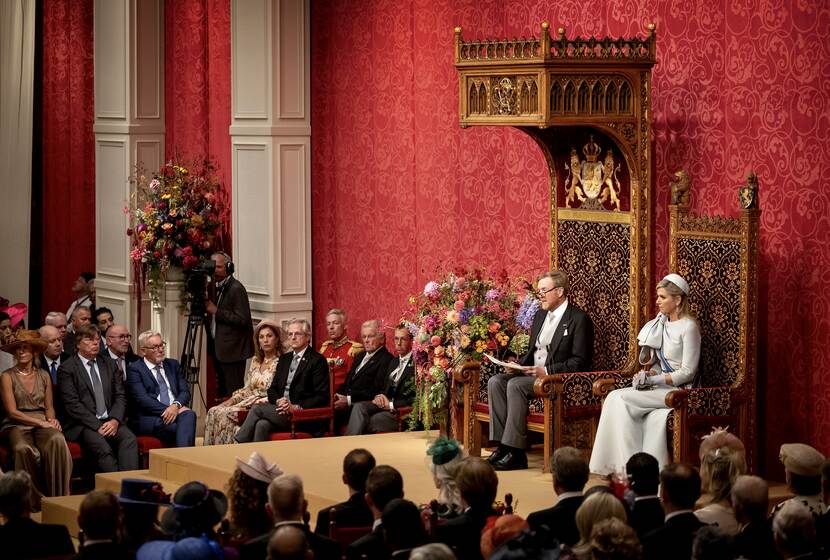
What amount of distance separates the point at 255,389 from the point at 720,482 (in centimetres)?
564

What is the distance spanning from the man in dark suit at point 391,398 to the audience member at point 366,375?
63mm

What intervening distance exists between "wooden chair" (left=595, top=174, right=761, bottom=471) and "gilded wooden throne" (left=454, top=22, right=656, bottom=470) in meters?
0.36

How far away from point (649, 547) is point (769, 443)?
11.5ft

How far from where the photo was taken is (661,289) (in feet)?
29.1

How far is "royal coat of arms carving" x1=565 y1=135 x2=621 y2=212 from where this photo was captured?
32.0 feet

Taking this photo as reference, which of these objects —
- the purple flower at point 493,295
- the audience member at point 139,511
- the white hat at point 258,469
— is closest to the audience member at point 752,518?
the white hat at point 258,469

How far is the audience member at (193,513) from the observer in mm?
5562

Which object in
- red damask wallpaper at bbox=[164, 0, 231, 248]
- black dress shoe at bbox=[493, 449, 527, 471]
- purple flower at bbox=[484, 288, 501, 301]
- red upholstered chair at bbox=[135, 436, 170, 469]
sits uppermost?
red damask wallpaper at bbox=[164, 0, 231, 248]

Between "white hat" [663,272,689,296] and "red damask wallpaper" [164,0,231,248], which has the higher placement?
"red damask wallpaper" [164,0,231,248]

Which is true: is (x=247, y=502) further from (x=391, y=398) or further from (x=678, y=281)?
(x=391, y=398)

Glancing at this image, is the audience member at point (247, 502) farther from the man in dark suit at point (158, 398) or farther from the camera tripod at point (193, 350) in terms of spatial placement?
the camera tripod at point (193, 350)

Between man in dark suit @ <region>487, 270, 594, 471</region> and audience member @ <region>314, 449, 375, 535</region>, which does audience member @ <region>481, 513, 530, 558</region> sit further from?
man in dark suit @ <region>487, 270, 594, 471</region>

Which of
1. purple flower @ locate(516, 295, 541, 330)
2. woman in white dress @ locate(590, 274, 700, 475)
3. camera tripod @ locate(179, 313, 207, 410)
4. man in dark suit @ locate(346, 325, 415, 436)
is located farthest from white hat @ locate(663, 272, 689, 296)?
camera tripod @ locate(179, 313, 207, 410)

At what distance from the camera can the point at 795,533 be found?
5.18 m
